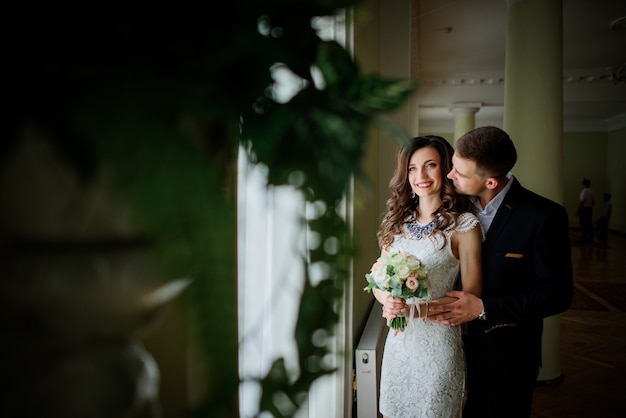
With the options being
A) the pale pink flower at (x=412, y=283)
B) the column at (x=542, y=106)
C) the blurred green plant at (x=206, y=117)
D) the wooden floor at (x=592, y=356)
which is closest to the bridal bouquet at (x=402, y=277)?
the pale pink flower at (x=412, y=283)

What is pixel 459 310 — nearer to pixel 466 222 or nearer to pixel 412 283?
pixel 412 283

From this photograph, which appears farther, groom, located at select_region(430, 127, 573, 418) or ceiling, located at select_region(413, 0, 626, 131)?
ceiling, located at select_region(413, 0, 626, 131)

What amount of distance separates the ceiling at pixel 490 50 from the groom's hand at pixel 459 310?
6.24m

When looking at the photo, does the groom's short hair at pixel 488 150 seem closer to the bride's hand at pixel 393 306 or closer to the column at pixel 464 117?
the bride's hand at pixel 393 306

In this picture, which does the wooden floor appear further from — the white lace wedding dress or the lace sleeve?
the lace sleeve

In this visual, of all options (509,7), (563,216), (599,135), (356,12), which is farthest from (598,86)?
(356,12)

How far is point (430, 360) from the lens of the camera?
2355 millimetres

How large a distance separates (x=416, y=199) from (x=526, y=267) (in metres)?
0.71

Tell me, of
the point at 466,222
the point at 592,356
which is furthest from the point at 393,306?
the point at 592,356

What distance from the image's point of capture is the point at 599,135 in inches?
781

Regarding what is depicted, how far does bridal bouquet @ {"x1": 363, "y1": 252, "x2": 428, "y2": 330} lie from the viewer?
83.8 inches

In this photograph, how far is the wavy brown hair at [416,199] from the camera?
2.48 meters

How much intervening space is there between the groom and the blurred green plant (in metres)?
2.13

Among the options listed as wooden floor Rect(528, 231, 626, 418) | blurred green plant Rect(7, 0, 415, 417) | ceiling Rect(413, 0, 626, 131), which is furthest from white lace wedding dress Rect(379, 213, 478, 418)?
ceiling Rect(413, 0, 626, 131)
